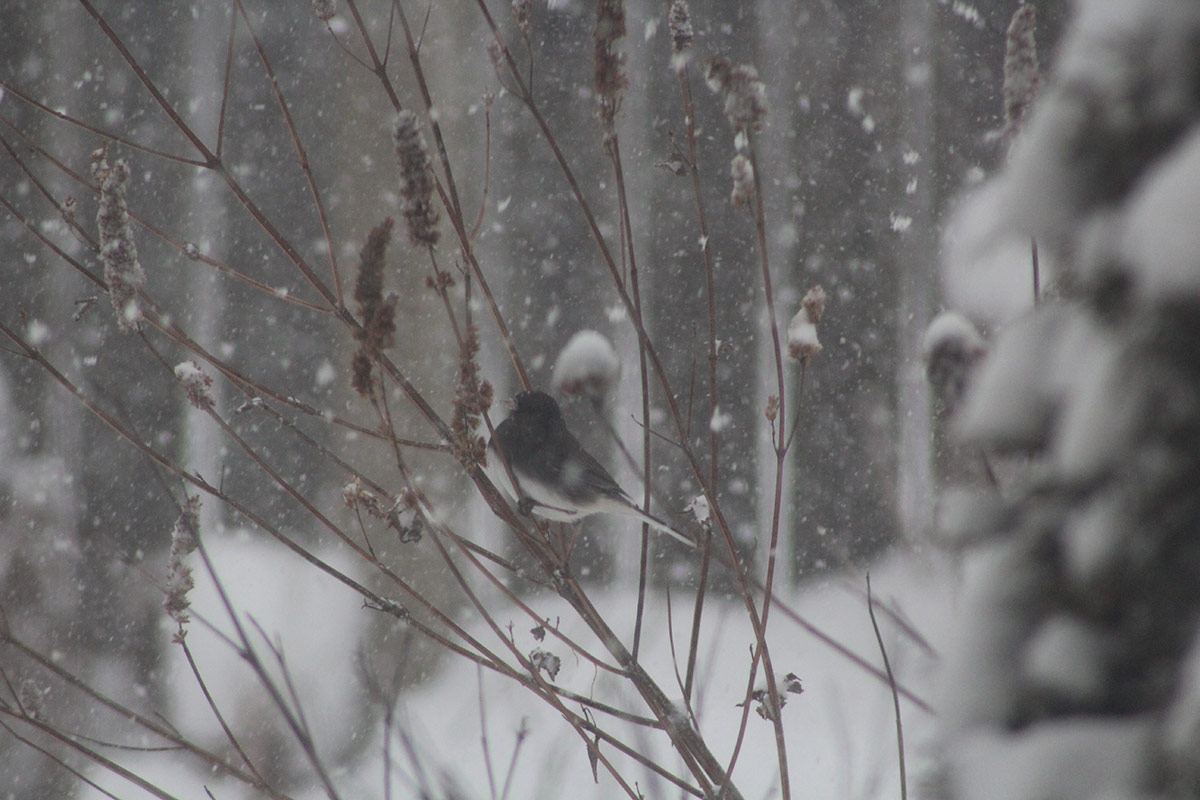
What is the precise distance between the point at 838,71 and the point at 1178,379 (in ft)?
16.3

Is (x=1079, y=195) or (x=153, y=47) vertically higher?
(x=153, y=47)

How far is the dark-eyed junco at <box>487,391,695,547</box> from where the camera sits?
1776 mm

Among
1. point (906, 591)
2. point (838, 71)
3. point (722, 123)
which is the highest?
point (838, 71)

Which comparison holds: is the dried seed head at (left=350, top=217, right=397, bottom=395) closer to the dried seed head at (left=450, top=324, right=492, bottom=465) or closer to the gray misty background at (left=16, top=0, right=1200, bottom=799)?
the dried seed head at (left=450, top=324, right=492, bottom=465)

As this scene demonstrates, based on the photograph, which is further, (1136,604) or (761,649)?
(761,649)

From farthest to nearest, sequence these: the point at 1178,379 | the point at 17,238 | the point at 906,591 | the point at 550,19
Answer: the point at 550,19
the point at 17,238
the point at 906,591
the point at 1178,379

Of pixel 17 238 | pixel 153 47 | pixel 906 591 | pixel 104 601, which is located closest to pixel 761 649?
pixel 906 591

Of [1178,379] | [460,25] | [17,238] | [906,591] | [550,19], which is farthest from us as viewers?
[460,25]

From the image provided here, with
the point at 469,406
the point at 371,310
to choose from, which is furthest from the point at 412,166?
the point at 469,406

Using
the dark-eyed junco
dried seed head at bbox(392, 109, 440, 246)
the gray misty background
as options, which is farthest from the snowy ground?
dried seed head at bbox(392, 109, 440, 246)

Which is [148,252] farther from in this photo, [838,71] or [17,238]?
[838,71]

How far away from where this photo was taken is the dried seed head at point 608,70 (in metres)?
0.83

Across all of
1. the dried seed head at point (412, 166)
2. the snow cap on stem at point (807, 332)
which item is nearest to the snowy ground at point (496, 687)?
the snow cap on stem at point (807, 332)

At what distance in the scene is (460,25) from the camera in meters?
4.99
